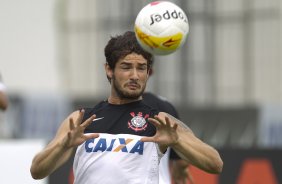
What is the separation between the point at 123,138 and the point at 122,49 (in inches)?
23.8

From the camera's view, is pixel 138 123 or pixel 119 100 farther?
pixel 119 100

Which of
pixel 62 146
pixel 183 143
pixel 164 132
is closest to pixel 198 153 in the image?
pixel 183 143

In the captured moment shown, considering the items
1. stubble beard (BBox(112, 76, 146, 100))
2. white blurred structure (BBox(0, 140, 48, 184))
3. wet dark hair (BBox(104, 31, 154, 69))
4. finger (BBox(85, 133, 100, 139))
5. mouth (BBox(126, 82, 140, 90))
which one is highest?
wet dark hair (BBox(104, 31, 154, 69))

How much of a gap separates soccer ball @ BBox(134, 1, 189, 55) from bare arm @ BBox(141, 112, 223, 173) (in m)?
0.51

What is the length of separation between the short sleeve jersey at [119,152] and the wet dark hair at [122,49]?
1.16 feet

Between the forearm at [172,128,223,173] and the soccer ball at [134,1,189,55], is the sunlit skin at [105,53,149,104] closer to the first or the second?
the soccer ball at [134,1,189,55]

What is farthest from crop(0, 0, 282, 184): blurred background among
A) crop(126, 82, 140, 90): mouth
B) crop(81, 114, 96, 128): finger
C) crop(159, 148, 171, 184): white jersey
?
crop(81, 114, 96, 128): finger

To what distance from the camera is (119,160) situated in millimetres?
6035

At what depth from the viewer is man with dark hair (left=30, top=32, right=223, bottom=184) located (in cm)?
591

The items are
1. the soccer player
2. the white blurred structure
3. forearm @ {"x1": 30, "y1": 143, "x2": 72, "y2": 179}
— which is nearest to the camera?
forearm @ {"x1": 30, "y1": 143, "x2": 72, "y2": 179}

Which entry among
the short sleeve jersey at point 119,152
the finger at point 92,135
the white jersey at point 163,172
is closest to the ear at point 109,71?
the short sleeve jersey at point 119,152

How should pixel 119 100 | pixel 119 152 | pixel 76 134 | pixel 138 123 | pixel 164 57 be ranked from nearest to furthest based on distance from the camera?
pixel 76 134 → pixel 119 152 → pixel 138 123 → pixel 119 100 → pixel 164 57

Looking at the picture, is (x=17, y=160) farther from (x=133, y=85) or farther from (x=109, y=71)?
(x=133, y=85)

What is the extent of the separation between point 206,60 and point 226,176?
36.5 feet
